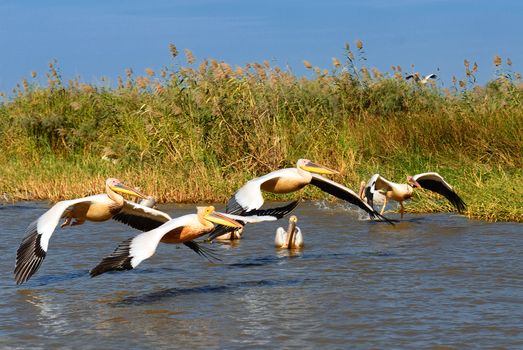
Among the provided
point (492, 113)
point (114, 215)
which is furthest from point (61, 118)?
point (114, 215)

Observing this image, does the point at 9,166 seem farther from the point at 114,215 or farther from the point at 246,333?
the point at 246,333

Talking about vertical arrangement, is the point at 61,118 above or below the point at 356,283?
above

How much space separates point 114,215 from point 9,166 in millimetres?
10164

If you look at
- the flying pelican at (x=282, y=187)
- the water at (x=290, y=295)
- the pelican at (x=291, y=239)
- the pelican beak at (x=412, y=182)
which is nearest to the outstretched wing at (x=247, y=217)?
the flying pelican at (x=282, y=187)

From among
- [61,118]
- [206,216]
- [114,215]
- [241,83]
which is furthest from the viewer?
[61,118]

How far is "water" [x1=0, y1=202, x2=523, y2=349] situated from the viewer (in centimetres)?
588

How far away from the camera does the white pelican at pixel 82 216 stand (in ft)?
24.2

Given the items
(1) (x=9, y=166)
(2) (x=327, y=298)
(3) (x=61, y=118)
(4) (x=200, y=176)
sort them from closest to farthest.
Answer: (2) (x=327, y=298) < (4) (x=200, y=176) < (1) (x=9, y=166) < (3) (x=61, y=118)

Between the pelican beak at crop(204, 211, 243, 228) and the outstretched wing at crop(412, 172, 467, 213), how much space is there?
174 inches

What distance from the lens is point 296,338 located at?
5816 mm

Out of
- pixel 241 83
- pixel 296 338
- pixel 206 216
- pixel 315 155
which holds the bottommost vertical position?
pixel 296 338

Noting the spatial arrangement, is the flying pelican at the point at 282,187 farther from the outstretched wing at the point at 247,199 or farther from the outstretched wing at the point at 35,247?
the outstretched wing at the point at 35,247

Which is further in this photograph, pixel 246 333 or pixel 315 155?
pixel 315 155

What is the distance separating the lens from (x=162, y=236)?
7.01m
